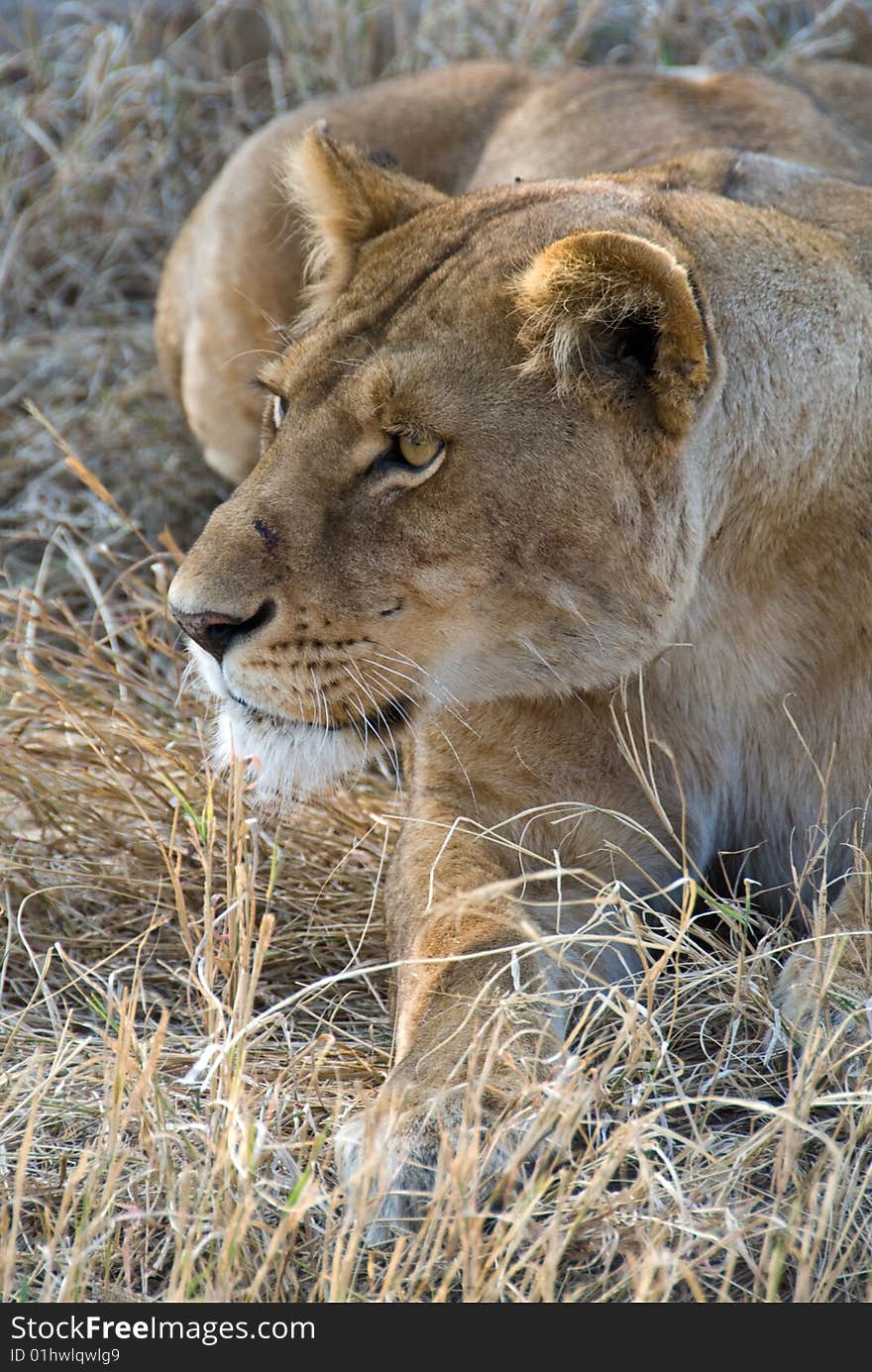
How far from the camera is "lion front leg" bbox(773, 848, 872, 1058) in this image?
7.20 ft

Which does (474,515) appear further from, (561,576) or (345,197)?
(345,197)

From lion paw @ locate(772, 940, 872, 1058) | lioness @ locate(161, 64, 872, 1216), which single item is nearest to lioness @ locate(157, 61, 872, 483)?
lioness @ locate(161, 64, 872, 1216)

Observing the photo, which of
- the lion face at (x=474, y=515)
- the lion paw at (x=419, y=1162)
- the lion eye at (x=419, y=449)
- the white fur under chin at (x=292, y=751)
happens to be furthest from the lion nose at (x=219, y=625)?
the lion paw at (x=419, y=1162)

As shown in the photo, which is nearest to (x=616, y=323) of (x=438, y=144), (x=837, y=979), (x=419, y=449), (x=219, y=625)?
(x=419, y=449)

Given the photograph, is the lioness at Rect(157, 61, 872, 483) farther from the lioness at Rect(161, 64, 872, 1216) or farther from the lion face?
the lion face

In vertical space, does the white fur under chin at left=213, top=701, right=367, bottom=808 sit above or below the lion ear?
below

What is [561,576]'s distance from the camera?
2324mm

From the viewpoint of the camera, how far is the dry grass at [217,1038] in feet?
6.32

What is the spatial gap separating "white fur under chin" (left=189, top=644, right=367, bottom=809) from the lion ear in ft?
2.01

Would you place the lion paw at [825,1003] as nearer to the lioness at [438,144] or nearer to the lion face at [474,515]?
the lion face at [474,515]

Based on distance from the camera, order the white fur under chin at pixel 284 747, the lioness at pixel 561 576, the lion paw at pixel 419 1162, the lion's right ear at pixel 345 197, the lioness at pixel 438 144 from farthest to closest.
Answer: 1. the lioness at pixel 438 144
2. the lion's right ear at pixel 345 197
3. the white fur under chin at pixel 284 747
4. the lioness at pixel 561 576
5. the lion paw at pixel 419 1162

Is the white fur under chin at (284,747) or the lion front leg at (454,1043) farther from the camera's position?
the white fur under chin at (284,747)

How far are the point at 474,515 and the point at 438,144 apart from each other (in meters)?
2.29
